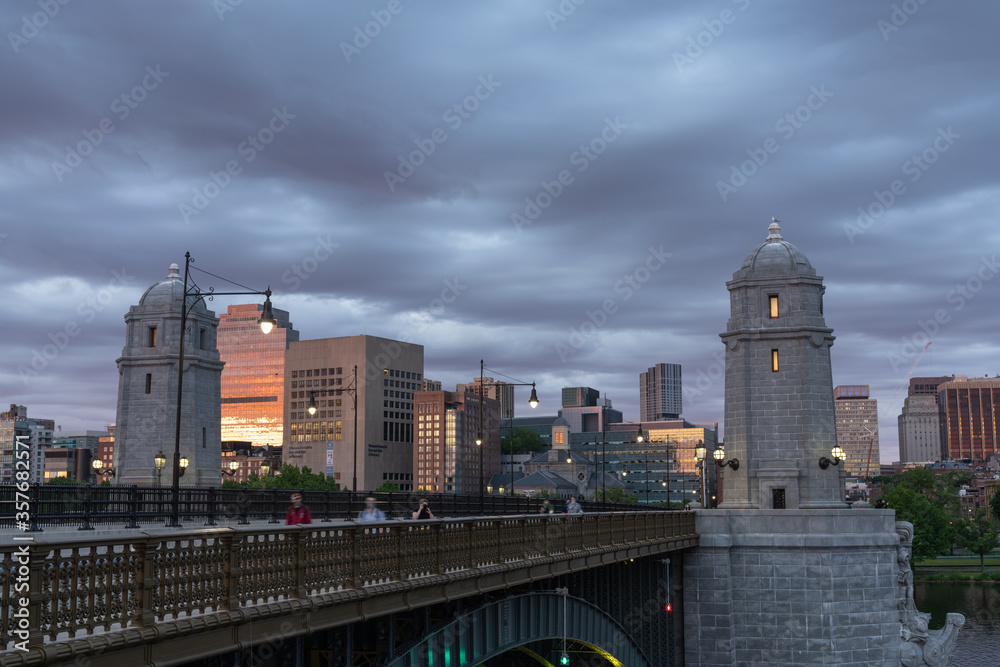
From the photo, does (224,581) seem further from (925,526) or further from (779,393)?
(925,526)

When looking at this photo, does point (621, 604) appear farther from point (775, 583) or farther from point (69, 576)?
point (69, 576)

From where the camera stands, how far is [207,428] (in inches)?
2603

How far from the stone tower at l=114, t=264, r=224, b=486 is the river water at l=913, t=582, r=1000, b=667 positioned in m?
55.1

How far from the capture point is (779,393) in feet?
167

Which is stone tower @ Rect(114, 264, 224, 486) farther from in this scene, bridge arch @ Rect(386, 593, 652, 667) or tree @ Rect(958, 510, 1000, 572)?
tree @ Rect(958, 510, 1000, 572)

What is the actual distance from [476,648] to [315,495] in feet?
41.4

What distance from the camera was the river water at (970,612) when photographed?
68375 mm

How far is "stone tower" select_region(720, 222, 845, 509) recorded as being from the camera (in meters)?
50.2

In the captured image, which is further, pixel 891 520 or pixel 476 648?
pixel 891 520

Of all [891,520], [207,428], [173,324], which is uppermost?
[173,324]

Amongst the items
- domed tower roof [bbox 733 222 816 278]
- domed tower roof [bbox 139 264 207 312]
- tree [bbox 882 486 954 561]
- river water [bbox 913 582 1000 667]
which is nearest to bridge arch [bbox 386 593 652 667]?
domed tower roof [bbox 733 222 816 278]

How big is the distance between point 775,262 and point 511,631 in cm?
3391

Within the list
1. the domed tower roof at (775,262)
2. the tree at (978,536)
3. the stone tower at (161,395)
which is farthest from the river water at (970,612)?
the stone tower at (161,395)

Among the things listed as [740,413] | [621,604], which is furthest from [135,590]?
[740,413]
